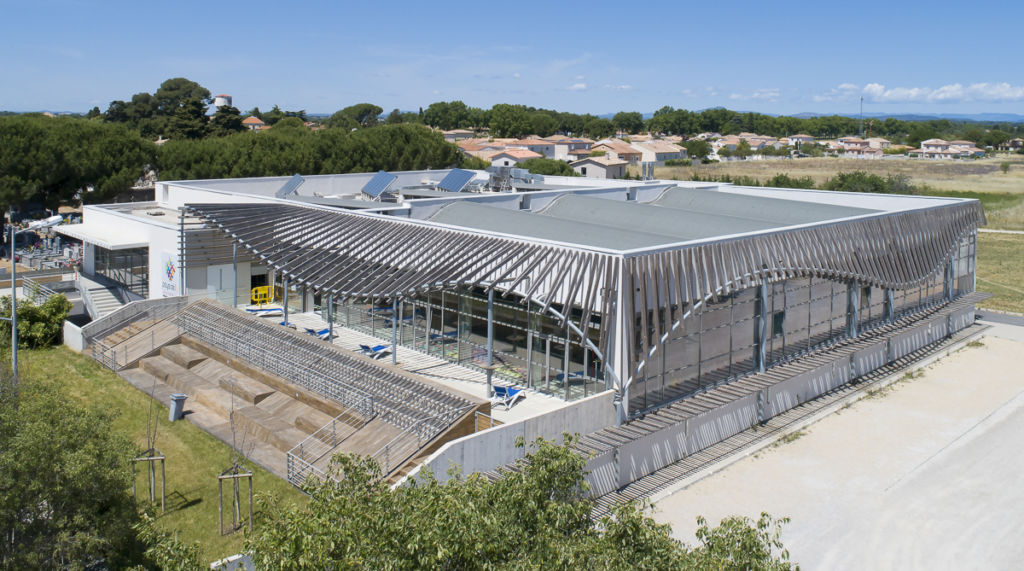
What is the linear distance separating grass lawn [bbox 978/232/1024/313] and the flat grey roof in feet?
46.5

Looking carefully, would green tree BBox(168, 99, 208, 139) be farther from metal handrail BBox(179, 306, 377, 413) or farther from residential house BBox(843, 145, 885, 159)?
residential house BBox(843, 145, 885, 159)

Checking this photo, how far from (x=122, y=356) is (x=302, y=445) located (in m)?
12.7

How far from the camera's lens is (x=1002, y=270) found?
181 ft

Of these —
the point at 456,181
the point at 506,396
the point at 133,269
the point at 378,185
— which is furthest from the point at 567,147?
the point at 506,396

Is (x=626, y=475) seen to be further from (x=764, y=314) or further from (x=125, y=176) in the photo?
(x=125, y=176)

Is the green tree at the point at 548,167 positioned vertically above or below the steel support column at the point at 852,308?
above

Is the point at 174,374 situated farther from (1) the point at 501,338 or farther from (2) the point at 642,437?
(2) the point at 642,437

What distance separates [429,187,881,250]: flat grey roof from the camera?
1202 inches

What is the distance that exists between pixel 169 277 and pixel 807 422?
2720 centimetres

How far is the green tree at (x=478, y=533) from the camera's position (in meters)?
9.40

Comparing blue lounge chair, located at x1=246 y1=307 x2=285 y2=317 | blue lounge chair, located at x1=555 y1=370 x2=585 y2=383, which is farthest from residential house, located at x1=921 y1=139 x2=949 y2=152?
blue lounge chair, located at x1=555 y1=370 x2=585 y2=383

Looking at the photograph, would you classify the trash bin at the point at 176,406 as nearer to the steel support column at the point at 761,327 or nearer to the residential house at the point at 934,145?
the steel support column at the point at 761,327

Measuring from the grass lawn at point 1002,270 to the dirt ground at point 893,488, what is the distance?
19.3m

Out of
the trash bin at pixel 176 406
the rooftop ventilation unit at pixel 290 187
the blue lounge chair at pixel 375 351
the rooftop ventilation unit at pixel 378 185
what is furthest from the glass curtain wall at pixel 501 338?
the rooftop ventilation unit at pixel 290 187
